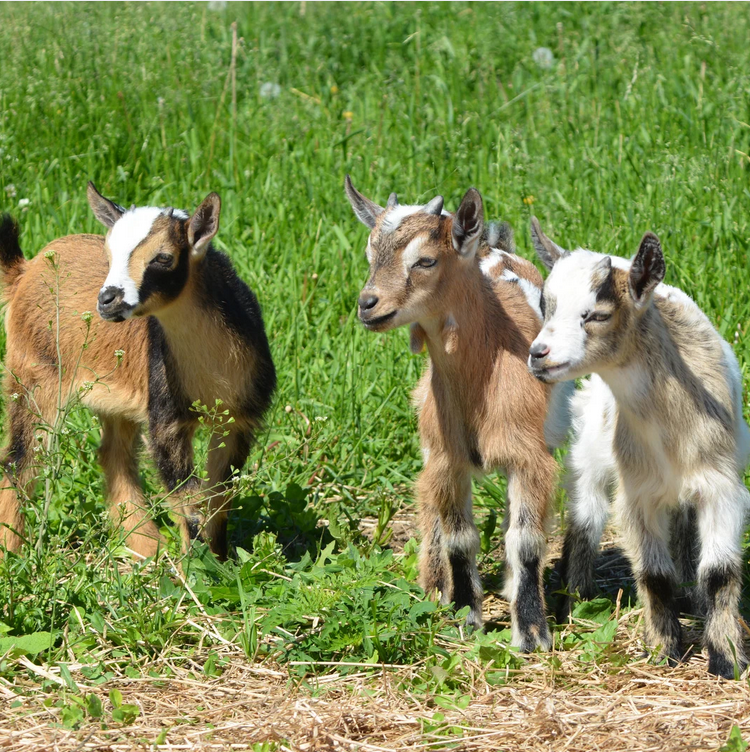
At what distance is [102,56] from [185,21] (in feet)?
2.94

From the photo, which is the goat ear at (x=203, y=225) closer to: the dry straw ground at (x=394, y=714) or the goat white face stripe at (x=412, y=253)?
the goat white face stripe at (x=412, y=253)

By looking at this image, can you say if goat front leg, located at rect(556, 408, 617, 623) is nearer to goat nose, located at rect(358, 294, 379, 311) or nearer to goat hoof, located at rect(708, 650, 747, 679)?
goat hoof, located at rect(708, 650, 747, 679)

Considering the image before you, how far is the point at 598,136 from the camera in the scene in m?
7.27

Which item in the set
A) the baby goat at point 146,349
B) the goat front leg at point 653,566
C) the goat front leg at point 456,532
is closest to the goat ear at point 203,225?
the baby goat at point 146,349

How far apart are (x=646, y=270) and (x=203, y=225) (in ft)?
6.16

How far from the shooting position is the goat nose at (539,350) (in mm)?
3684

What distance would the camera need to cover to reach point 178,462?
4750mm

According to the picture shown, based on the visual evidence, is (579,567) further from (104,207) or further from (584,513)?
(104,207)

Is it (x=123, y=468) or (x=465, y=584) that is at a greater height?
(x=123, y=468)

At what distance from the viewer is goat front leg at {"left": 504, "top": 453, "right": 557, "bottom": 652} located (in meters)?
4.12

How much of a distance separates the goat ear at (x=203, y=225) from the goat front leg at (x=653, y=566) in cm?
194

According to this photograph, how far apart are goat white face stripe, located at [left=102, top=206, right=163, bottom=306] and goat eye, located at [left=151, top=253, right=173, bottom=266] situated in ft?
0.30

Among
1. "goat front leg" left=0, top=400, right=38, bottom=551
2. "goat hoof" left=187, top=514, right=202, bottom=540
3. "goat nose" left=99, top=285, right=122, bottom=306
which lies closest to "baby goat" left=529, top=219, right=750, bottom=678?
"goat nose" left=99, top=285, right=122, bottom=306

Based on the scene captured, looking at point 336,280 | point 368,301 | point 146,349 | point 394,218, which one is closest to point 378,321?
point 368,301
